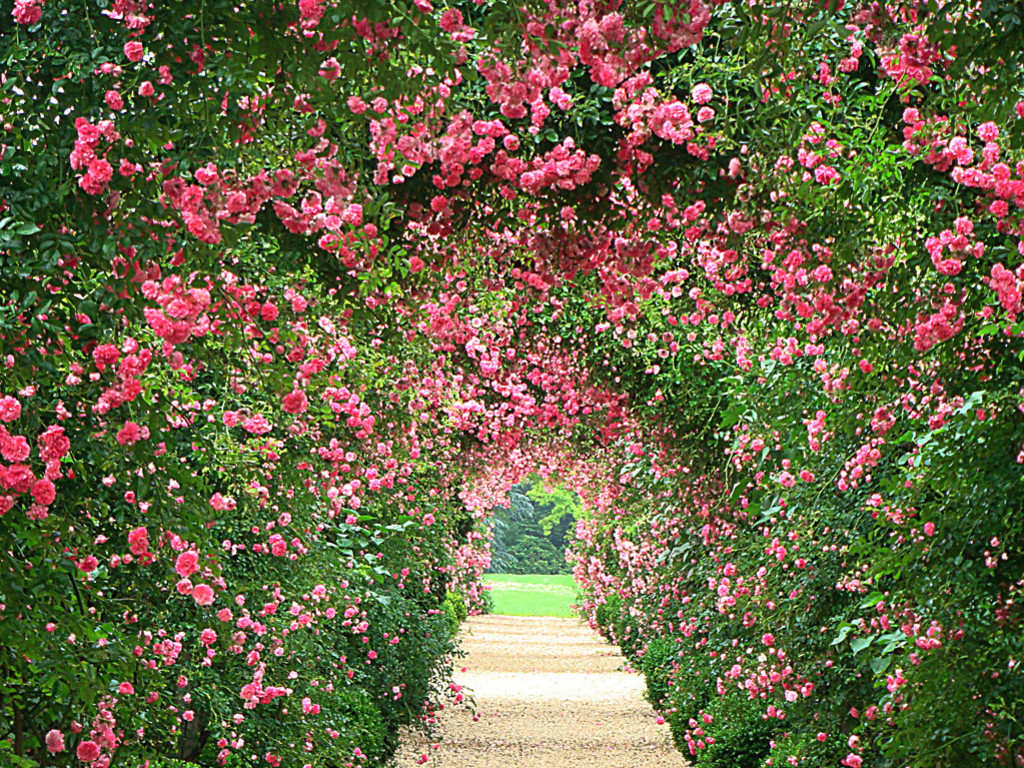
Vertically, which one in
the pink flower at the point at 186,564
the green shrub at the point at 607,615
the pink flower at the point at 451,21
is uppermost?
the pink flower at the point at 451,21

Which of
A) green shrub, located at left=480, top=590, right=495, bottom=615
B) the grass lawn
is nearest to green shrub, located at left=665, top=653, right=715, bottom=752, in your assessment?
green shrub, located at left=480, top=590, right=495, bottom=615

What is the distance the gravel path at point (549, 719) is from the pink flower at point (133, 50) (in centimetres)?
734

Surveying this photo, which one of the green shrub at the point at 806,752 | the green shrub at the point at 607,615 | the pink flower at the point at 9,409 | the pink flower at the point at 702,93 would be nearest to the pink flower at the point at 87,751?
the pink flower at the point at 9,409

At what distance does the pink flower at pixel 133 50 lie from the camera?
6.13 feet

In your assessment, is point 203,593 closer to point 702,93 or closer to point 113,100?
point 113,100

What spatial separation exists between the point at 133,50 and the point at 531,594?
115ft

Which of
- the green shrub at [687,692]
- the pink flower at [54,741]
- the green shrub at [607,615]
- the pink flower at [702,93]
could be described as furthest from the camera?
the green shrub at [607,615]

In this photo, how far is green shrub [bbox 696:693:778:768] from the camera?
6.98 metres

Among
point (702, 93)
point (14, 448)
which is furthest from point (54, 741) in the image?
point (702, 93)

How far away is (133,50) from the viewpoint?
1.87m

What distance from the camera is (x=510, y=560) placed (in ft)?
142

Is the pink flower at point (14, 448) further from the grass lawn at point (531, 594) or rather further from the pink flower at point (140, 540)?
the grass lawn at point (531, 594)

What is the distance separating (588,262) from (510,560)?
4083cm

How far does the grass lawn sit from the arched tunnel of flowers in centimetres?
2033
